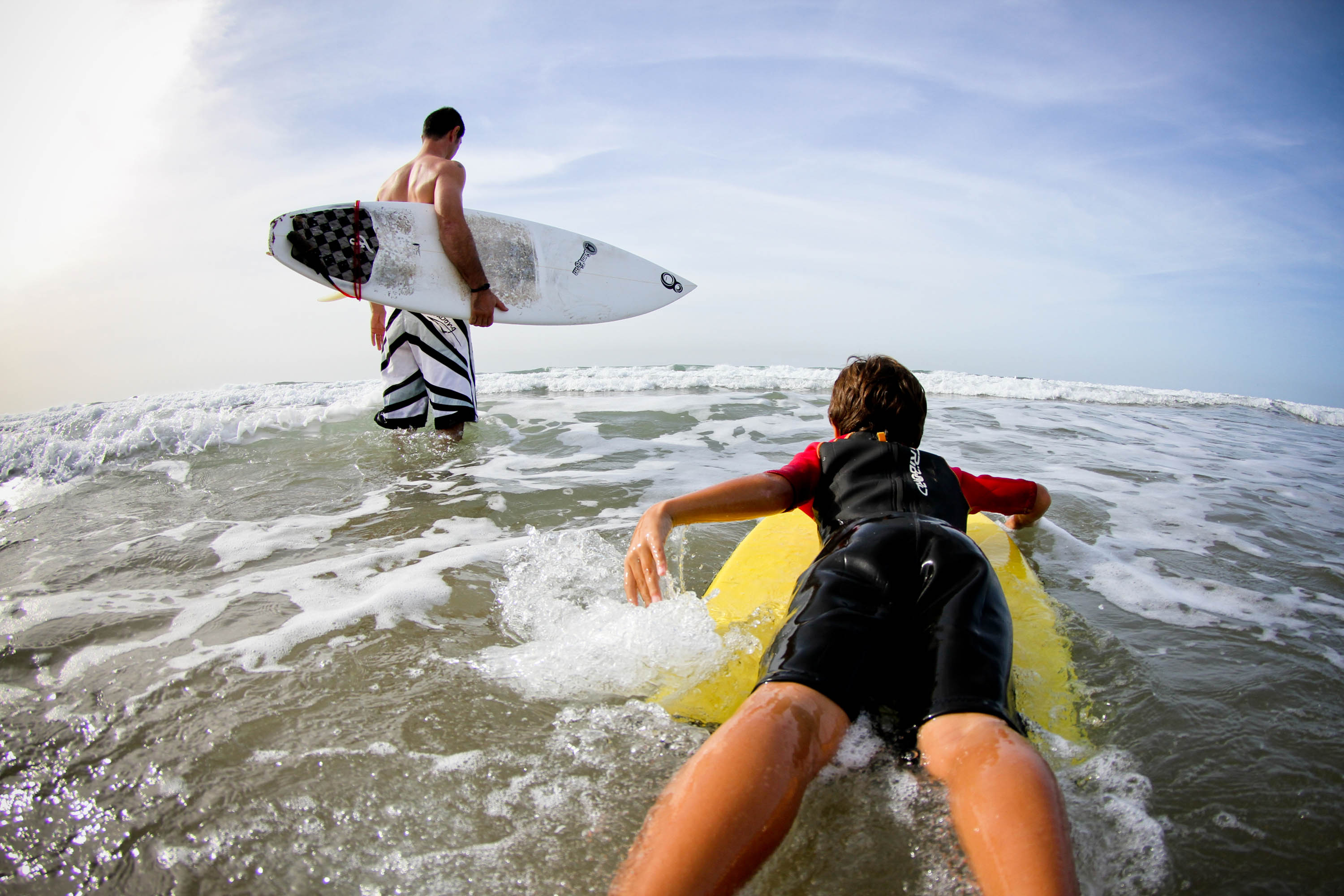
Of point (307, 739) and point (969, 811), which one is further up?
point (969, 811)

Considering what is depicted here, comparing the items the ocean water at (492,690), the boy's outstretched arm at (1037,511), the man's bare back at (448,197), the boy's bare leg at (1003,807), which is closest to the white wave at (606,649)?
the ocean water at (492,690)

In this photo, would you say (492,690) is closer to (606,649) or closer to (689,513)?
(606,649)

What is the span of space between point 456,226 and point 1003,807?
4437 mm

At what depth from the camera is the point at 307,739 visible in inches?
62.0

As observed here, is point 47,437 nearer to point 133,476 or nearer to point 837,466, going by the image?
point 133,476

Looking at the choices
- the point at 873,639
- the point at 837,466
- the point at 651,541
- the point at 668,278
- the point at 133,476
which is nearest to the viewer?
the point at 873,639

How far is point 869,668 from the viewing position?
1487 mm

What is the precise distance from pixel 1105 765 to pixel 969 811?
655mm

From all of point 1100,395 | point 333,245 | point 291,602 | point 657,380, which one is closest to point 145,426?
point 333,245

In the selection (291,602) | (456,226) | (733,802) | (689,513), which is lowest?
(291,602)

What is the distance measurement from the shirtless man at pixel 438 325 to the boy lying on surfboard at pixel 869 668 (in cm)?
326

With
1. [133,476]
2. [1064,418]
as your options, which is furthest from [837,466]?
[1064,418]

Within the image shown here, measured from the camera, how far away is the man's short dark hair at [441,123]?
446 centimetres

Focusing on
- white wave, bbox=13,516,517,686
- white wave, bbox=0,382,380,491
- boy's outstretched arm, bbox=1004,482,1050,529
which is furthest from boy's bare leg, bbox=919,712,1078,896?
white wave, bbox=0,382,380,491
